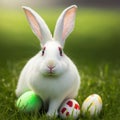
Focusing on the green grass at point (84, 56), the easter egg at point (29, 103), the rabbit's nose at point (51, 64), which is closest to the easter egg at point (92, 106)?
the green grass at point (84, 56)

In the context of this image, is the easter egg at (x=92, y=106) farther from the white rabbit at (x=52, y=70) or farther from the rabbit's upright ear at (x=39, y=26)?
the rabbit's upright ear at (x=39, y=26)

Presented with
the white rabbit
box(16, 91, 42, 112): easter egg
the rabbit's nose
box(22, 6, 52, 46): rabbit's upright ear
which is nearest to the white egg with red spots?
the white rabbit

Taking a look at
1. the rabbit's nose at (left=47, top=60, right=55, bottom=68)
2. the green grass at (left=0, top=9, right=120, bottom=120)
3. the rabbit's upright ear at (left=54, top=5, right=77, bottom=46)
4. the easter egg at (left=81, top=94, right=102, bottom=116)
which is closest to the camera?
the rabbit's nose at (left=47, top=60, right=55, bottom=68)

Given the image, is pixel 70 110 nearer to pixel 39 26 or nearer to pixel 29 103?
pixel 29 103

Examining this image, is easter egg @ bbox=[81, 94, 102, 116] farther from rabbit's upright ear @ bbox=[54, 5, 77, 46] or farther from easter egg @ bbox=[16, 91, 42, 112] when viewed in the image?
rabbit's upright ear @ bbox=[54, 5, 77, 46]

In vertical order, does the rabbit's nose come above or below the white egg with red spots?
above

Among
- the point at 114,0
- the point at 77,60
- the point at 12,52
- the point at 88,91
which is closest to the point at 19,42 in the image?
the point at 12,52
